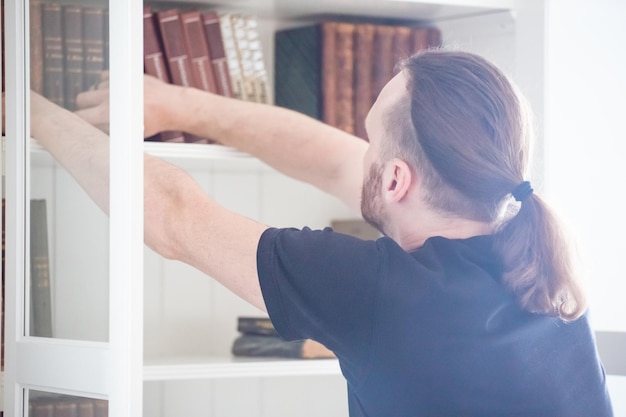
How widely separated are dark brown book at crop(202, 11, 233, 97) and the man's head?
2.13ft

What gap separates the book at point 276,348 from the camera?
206 cm

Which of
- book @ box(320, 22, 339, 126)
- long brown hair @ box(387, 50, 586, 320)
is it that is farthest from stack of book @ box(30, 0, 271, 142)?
long brown hair @ box(387, 50, 586, 320)

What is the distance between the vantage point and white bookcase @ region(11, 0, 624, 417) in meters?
1.46

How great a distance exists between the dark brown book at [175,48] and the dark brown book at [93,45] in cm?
38

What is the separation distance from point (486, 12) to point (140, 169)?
1062mm

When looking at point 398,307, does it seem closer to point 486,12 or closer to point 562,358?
point 562,358

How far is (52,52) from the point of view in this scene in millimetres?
1671

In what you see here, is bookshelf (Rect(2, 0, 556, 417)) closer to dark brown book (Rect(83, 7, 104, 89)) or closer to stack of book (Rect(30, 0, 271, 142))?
stack of book (Rect(30, 0, 271, 142))

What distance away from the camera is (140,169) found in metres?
1.45

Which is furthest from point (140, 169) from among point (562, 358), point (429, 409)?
point (562, 358)

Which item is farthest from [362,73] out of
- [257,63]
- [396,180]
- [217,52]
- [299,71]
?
[396,180]

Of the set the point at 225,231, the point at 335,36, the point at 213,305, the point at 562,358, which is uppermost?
the point at 335,36

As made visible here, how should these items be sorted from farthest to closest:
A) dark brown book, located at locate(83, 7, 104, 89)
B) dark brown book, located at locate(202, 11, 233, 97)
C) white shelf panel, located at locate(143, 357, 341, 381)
Result: dark brown book, located at locate(202, 11, 233, 97)
white shelf panel, located at locate(143, 357, 341, 381)
dark brown book, located at locate(83, 7, 104, 89)

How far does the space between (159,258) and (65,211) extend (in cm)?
63
